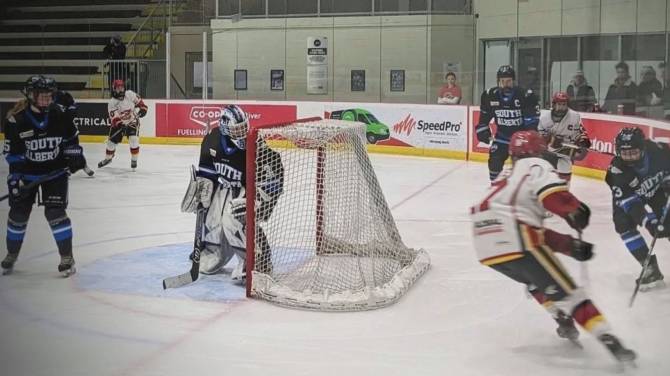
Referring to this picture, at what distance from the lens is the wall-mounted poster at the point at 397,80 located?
1230cm

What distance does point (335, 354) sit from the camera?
139 inches

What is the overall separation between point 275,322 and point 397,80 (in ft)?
28.5

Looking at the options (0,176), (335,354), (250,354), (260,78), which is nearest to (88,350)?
(250,354)

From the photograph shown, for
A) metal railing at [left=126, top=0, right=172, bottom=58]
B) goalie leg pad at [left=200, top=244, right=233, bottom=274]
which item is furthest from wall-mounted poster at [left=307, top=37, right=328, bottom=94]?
goalie leg pad at [left=200, top=244, right=233, bottom=274]

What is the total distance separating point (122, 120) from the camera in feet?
33.3

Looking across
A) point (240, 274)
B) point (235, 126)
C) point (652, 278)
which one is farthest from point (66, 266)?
point (652, 278)

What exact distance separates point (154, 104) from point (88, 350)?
1026cm

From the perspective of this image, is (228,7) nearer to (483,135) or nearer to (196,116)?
(196,116)

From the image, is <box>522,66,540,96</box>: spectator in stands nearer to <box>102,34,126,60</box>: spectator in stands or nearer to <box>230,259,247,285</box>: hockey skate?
<box>102,34,126,60</box>: spectator in stands

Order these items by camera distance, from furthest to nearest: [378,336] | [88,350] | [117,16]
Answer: [117,16]
[378,336]
[88,350]

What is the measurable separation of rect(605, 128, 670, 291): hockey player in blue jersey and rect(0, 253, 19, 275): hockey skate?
10.0 ft

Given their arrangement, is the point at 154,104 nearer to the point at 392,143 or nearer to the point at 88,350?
the point at 392,143

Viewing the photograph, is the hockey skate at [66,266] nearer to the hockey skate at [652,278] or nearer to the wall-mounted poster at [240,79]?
the hockey skate at [652,278]

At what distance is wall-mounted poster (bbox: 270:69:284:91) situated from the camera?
13.0m
